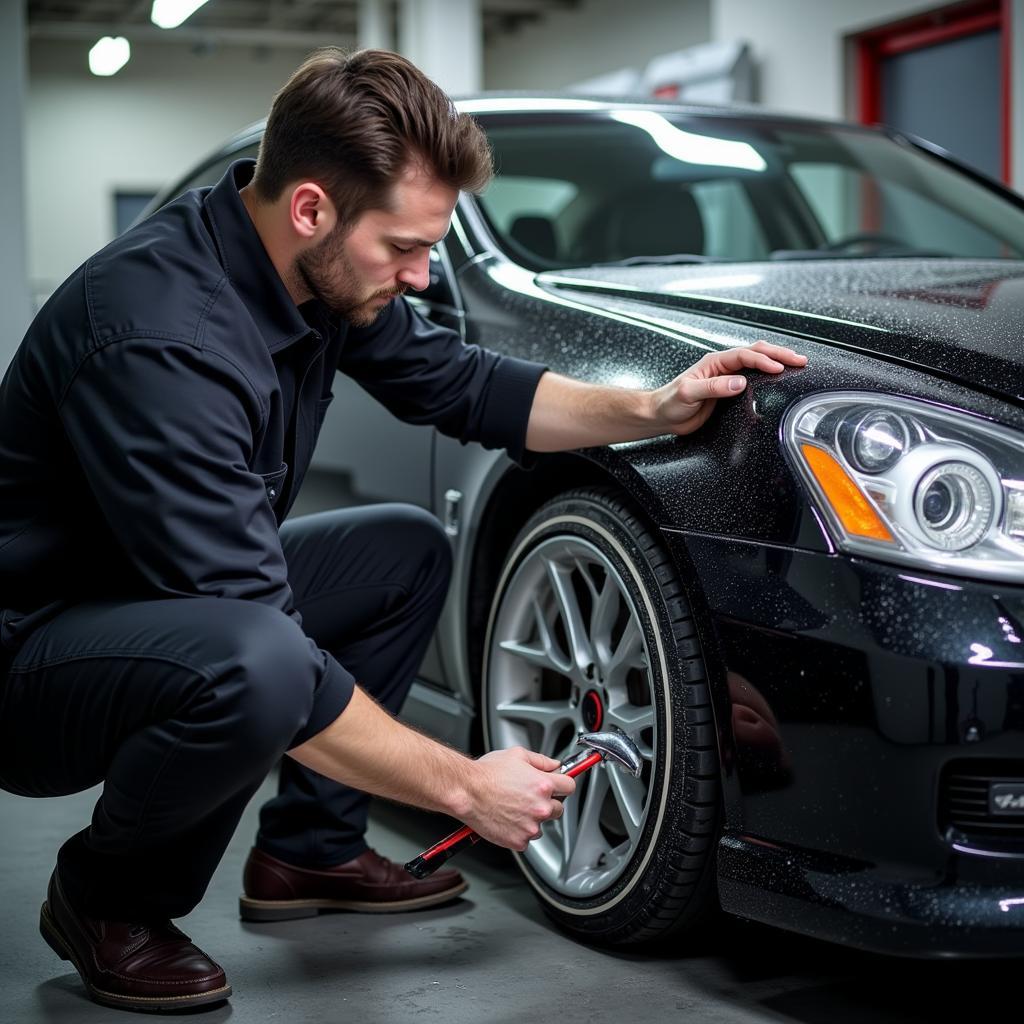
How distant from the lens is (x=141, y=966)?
184 cm

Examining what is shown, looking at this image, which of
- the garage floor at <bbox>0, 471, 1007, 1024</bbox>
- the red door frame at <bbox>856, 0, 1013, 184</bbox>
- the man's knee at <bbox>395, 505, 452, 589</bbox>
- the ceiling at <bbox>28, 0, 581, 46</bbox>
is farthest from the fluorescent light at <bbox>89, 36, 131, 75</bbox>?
the garage floor at <bbox>0, 471, 1007, 1024</bbox>

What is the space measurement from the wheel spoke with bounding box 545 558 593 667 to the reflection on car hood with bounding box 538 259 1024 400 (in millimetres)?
406

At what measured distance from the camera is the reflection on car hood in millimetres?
1731

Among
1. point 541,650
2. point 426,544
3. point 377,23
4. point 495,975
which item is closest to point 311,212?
point 426,544

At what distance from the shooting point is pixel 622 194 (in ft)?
9.36

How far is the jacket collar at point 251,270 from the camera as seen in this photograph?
181 centimetres

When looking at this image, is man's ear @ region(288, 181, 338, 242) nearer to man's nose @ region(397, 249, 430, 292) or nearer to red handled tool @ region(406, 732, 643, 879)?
man's nose @ region(397, 249, 430, 292)

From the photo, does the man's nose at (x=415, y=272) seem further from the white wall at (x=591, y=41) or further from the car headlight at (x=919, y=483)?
the white wall at (x=591, y=41)

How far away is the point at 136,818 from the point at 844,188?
214 centimetres

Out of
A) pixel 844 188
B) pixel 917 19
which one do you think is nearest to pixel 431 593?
pixel 844 188

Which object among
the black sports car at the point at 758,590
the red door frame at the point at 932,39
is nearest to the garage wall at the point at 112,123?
the red door frame at the point at 932,39

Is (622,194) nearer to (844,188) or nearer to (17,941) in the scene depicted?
(844,188)

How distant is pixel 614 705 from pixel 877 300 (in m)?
0.65

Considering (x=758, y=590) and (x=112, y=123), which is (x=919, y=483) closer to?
(x=758, y=590)
